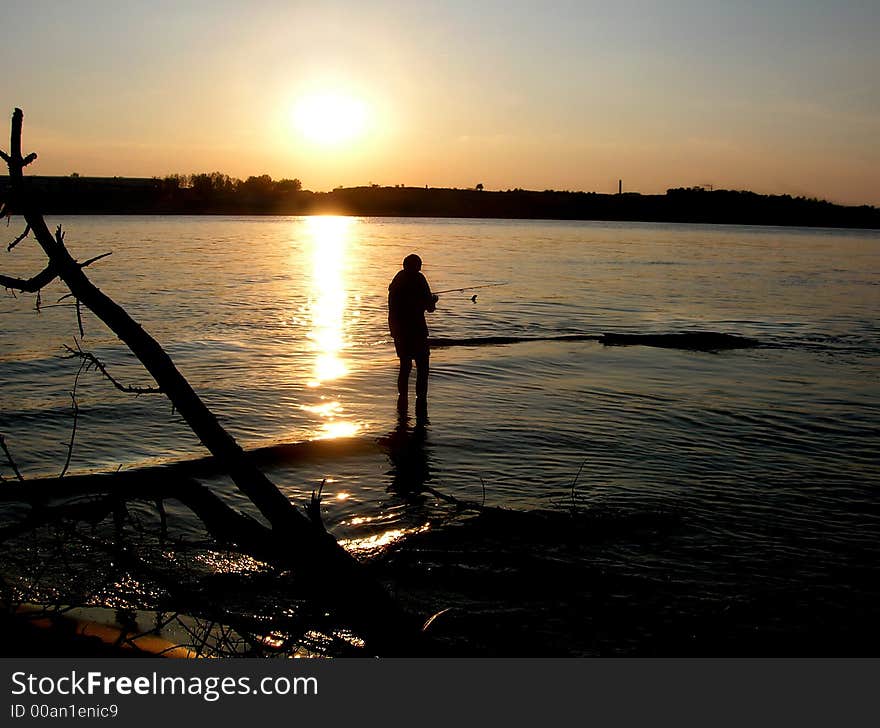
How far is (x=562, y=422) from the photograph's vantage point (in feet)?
40.1

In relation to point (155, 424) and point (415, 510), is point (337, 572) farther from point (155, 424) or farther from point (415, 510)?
point (155, 424)

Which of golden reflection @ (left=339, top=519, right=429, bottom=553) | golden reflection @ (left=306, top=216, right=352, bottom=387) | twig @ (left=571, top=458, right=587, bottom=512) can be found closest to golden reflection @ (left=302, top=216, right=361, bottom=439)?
golden reflection @ (left=306, top=216, right=352, bottom=387)

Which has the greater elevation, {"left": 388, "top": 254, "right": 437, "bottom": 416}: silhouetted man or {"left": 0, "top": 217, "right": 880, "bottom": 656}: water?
{"left": 388, "top": 254, "right": 437, "bottom": 416}: silhouetted man

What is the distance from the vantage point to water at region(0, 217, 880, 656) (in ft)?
24.4

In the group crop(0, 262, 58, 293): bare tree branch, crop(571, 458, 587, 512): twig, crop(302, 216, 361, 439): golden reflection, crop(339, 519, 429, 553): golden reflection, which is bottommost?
crop(339, 519, 429, 553): golden reflection

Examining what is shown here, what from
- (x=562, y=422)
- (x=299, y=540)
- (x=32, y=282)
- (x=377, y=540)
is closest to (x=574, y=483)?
(x=377, y=540)

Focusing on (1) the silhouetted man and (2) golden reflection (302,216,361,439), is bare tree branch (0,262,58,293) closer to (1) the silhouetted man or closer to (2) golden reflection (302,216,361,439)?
(2) golden reflection (302,216,361,439)

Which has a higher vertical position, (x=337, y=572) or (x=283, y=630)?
(x=337, y=572)

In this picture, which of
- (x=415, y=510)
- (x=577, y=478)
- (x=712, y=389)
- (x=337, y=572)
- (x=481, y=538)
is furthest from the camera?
(x=712, y=389)

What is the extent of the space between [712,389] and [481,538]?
9033 millimetres

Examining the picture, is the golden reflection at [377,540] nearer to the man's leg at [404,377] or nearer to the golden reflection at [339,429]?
the golden reflection at [339,429]

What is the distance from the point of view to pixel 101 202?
489ft

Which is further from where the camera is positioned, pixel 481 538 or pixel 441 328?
pixel 441 328
